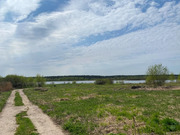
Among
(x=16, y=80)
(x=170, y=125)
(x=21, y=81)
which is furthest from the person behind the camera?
(x=21, y=81)

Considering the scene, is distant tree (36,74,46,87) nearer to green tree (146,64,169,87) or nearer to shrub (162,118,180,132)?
green tree (146,64,169,87)

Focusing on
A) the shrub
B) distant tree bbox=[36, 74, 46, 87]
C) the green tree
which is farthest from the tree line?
the shrub

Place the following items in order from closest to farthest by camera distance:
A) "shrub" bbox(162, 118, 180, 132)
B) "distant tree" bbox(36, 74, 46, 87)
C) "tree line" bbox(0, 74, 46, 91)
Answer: "shrub" bbox(162, 118, 180, 132) → "tree line" bbox(0, 74, 46, 91) → "distant tree" bbox(36, 74, 46, 87)

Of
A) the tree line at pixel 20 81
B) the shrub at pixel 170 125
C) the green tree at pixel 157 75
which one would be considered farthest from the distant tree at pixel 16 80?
the shrub at pixel 170 125

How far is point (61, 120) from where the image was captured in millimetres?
11625

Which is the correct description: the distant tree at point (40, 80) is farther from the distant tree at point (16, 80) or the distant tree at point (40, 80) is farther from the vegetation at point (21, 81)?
the distant tree at point (16, 80)

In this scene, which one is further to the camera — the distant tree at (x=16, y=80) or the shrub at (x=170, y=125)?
the distant tree at (x=16, y=80)

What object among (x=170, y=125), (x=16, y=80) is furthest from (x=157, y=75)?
(x=16, y=80)

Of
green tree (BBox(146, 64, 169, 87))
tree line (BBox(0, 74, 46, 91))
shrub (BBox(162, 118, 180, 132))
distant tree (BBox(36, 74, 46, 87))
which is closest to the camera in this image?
shrub (BBox(162, 118, 180, 132))

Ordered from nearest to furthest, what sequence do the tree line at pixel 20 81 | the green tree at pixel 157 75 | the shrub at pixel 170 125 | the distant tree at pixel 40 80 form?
the shrub at pixel 170 125, the green tree at pixel 157 75, the tree line at pixel 20 81, the distant tree at pixel 40 80

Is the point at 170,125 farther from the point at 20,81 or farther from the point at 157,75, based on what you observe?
the point at 20,81

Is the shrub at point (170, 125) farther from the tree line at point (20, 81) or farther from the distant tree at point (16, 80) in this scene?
the distant tree at point (16, 80)

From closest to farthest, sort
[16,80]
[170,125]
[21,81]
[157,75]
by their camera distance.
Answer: [170,125] < [157,75] < [16,80] < [21,81]

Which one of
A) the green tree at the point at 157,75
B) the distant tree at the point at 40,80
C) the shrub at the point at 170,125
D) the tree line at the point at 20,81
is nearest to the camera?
the shrub at the point at 170,125
